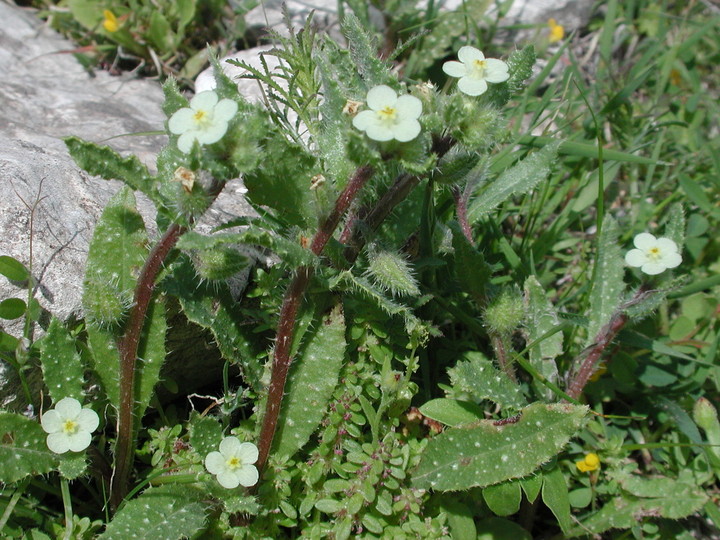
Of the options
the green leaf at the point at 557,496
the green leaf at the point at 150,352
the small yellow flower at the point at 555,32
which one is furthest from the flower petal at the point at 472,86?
the small yellow flower at the point at 555,32

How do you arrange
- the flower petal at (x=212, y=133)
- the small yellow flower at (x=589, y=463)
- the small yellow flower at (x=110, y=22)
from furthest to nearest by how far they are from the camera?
the small yellow flower at (x=110, y=22) < the small yellow flower at (x=589, y=463) < the flower petal at (x=212, y=133)

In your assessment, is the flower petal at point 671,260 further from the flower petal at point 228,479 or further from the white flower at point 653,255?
the flower petal at point 228,479

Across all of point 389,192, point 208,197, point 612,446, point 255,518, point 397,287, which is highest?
point 208,197

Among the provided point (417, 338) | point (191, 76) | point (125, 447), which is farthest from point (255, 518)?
point (191, 76)

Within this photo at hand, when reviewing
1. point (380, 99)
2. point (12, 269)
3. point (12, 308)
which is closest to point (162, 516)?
point (12, 308)

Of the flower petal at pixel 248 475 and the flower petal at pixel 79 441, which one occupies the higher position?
the flower petal at pixel 79 441

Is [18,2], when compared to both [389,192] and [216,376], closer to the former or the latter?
[216,376]
